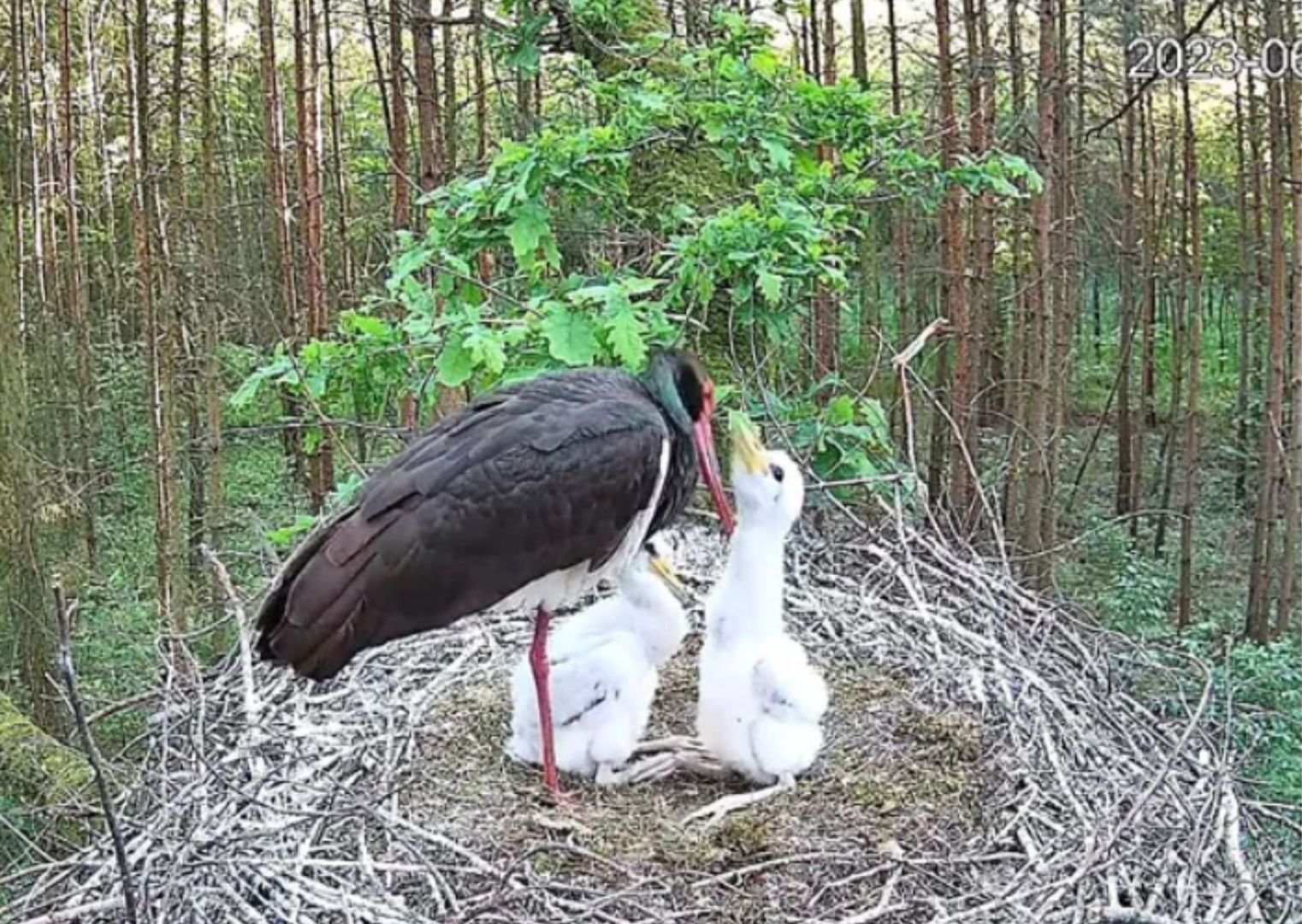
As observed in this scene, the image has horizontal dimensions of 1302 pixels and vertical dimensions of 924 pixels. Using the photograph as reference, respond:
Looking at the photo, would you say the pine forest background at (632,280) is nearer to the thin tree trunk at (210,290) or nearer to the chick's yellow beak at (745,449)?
the thin tree trunk at (210,290)

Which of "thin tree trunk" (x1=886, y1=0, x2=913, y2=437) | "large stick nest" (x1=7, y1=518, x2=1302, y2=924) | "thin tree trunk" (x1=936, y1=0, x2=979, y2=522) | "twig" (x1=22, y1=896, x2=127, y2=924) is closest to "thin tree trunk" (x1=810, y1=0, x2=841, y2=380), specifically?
"thin tree trunk" (x1=886, y1=0, x2=913, y2=437)

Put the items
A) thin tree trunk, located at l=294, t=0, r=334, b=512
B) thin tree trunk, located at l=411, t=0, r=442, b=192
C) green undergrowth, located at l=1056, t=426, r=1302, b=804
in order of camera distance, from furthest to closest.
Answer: thin tree trunk, located at l=294, t=0, r=334, b=512, thin tree trunk, located at l=411, t=0, r=442, b=192, green undergrowth, located at l=1056, t=426, r=1302, b=804

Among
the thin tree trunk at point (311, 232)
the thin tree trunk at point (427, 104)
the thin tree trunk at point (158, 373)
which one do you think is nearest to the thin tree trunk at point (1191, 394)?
the thin tree trunk at point (311, 232)

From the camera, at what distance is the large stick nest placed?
2.45m

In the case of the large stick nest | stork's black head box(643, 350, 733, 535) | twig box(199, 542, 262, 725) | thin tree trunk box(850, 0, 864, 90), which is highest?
thin tree trunk box(850, 0, 864, 90)

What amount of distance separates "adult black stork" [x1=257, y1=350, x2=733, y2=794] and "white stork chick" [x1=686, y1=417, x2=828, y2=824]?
0.93 ft

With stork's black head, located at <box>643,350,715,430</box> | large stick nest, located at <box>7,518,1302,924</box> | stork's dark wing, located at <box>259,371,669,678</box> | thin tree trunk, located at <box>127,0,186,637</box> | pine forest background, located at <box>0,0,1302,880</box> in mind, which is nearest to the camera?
large stick nest, located at <box>7,518,1302,924</box>

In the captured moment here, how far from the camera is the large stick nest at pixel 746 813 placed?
96.4 inches

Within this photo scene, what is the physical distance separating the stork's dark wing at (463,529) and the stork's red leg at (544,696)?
224 mm

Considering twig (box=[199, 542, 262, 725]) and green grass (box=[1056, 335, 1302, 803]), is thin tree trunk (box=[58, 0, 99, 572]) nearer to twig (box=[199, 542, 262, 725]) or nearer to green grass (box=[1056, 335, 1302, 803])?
twig (box=[199, 542, 262, 725])

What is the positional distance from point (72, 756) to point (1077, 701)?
271cm

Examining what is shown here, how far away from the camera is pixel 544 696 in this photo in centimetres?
301

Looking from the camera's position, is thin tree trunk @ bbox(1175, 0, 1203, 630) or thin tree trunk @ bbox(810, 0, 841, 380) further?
thin tree trunk @ bbox(1175, 0, 1203, 630)

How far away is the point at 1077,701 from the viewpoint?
3.22m
